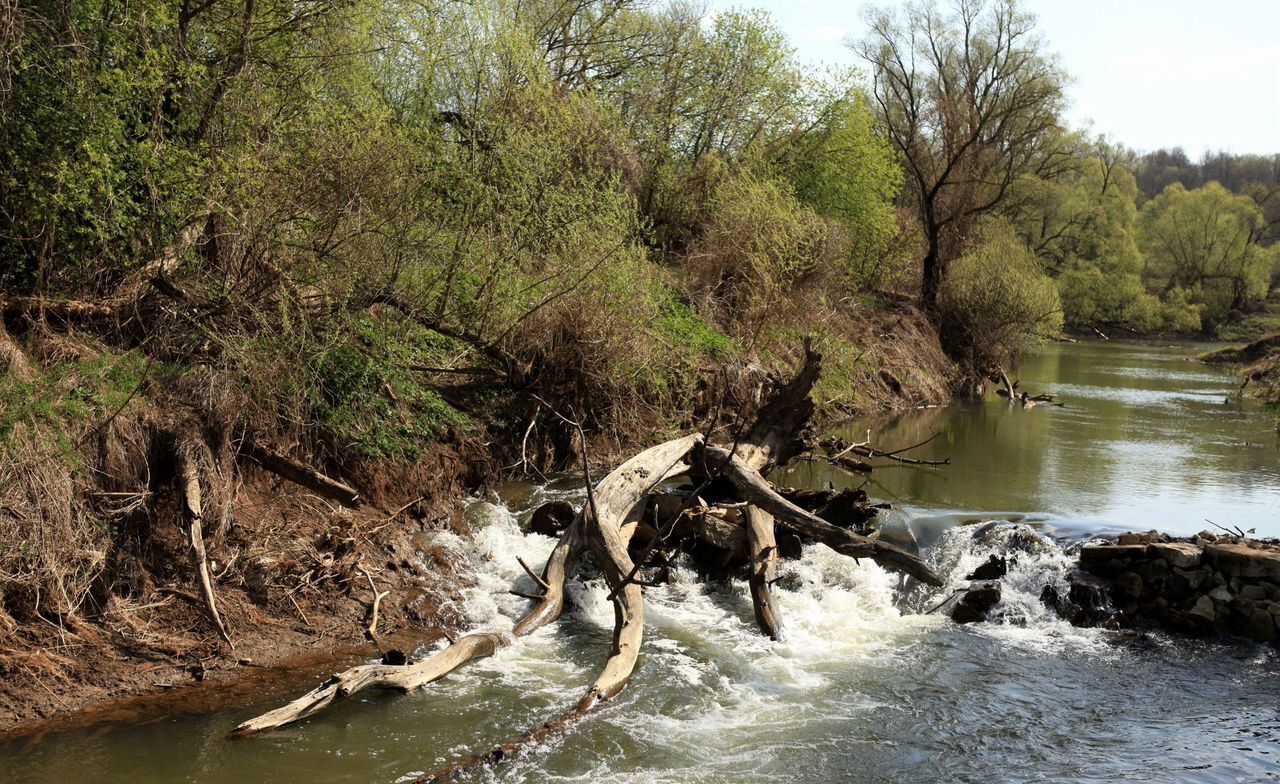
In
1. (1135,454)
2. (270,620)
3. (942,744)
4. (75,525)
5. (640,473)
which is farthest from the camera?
(1135,454)

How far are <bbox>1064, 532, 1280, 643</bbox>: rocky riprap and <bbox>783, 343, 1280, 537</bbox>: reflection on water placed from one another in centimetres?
200

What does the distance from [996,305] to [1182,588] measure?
65.0 ft

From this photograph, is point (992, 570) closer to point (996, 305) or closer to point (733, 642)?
point (733, 642)

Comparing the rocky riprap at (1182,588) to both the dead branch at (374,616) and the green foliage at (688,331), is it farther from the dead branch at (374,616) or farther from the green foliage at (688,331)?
the green foliage at (688,331)

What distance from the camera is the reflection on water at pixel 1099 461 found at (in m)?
13.8

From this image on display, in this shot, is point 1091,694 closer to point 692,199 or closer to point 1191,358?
point 692,199

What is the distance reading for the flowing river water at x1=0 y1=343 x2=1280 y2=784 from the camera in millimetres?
6660

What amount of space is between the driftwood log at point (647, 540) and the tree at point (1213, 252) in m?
52.4

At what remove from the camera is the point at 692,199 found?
24.6 meters

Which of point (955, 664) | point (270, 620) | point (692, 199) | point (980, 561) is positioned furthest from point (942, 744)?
point (692, 199)

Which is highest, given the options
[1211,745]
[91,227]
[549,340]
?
[91,227]

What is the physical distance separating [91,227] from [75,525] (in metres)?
3.23

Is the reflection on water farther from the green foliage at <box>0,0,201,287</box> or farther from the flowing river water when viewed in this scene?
the green foliage at <box>0,0,201,287</box>

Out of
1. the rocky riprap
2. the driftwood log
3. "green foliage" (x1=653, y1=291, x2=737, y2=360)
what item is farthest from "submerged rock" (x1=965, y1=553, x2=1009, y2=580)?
"green foliage" (x1=653, y1=291, x2=737, y2=360)
